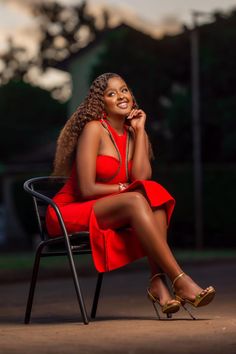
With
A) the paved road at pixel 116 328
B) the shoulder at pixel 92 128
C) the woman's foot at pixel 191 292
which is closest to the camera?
the paved road at pixel 116 328

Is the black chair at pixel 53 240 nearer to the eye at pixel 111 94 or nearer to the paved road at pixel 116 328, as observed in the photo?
the paved road at pixel 116 328

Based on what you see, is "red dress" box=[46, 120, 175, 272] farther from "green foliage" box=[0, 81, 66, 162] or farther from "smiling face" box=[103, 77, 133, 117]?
"green foliage" box=[0, 81, 66, 162]

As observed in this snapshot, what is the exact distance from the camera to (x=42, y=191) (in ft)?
25.7

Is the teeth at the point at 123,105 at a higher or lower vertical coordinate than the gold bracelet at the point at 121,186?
higher

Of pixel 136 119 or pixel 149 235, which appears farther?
pixel 136 119

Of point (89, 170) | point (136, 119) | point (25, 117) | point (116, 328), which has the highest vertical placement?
point (136, 119)

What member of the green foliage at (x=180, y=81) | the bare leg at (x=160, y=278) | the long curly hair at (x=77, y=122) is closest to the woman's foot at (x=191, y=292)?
the bare leg at (x=160, y=278)

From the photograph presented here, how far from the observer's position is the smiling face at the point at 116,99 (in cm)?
746

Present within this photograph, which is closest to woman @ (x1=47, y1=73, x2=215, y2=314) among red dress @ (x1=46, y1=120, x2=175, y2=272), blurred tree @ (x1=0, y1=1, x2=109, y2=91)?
red dress @ (x1=46, y1=120, x2=175, y2=272)

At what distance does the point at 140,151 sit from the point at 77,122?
452mm

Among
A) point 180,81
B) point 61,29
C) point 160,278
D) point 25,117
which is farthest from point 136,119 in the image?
point 25,117

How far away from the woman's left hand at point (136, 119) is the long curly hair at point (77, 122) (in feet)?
0.76

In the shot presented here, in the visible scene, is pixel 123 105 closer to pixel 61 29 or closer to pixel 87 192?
pixel 87 192

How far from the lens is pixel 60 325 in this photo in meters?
7.16
